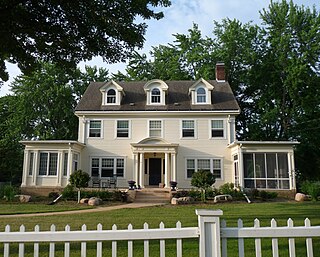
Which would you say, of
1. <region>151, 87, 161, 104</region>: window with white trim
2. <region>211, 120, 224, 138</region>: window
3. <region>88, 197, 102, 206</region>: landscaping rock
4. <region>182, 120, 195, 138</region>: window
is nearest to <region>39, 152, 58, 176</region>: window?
<region>88, 197, 102, 206</region>: landscaping rock

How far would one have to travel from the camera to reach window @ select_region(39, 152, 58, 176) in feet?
69.0

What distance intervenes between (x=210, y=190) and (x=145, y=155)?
6.33 metres

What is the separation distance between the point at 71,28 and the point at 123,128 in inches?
643

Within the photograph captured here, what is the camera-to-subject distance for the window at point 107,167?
22.4 meters

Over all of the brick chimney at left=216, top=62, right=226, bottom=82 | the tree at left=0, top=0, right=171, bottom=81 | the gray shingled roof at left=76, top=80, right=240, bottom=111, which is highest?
the brick chimney at left=216, top=62, right=226, bottom=82

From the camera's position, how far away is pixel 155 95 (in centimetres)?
2389

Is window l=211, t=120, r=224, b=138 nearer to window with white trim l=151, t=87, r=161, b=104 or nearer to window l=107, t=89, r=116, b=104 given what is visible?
window with white trim l=151, t=87, r=161, b=104

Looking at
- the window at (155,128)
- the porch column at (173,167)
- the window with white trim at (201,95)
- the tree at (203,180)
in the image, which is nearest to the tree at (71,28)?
the tree at (203,180)

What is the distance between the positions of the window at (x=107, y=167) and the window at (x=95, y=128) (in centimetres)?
181

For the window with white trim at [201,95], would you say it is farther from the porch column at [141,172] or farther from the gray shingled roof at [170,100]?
the porch column at [141,172]

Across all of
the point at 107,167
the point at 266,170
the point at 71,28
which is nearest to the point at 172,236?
the point at 71,28

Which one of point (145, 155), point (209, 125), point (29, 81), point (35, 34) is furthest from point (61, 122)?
point (35, 34)

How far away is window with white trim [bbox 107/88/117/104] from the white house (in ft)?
0.25

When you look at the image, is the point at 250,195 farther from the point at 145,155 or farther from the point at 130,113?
the point at 130,113
